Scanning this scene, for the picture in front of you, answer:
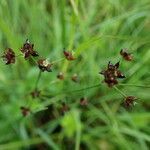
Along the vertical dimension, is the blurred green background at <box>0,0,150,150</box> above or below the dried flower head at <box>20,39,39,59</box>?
above

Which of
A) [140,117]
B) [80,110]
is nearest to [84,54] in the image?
[80,110]

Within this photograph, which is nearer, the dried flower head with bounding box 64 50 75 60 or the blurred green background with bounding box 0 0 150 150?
the dried flower head with bounding box 64 50 75 60

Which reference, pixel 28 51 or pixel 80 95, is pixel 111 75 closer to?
pixel 28 51

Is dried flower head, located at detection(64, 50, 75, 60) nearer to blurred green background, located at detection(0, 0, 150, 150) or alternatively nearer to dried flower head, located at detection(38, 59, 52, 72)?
dried flower head, located at detection(38, 59, 52, 72)

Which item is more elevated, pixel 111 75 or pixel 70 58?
pixel 70 58

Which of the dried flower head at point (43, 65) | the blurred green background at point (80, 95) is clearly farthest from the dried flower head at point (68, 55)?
the blurred green background at point (80, 95)

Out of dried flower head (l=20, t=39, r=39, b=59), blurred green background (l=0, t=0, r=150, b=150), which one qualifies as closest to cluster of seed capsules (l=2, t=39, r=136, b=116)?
dried flower head (l=20, t=39, r=39, b=59)

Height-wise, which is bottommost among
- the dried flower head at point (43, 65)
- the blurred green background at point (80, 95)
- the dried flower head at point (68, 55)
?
the dried flower head at point (43, 65)

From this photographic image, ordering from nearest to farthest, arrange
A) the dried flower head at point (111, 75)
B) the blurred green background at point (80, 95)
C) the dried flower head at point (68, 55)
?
the dried flower head at point (111, 75), the dried flower head at point (68, 55), the blurred green background at point (80, 95)

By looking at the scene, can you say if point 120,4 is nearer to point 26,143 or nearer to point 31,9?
point 31,9

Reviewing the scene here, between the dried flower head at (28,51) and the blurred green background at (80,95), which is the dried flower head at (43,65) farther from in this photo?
the blurred green background at (80,95)

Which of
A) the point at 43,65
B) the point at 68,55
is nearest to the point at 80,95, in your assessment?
the point at 68,55
